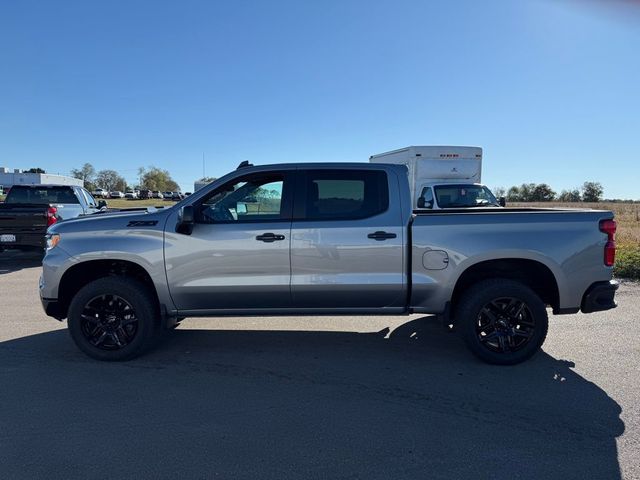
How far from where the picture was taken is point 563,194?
312 feet

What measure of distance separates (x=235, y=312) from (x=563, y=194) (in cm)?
10550

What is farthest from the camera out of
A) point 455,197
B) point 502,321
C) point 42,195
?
point 455,197

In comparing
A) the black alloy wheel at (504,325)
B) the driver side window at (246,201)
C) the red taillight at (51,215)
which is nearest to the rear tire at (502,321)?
the black alloy wheel at (504,325)

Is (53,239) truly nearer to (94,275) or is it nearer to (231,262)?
(94,275)

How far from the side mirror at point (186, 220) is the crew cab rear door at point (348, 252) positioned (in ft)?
3.20

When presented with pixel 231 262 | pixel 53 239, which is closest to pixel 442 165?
pixel 231 262

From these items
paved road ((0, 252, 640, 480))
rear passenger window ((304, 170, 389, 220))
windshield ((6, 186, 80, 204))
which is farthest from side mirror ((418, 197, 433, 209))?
windshield ((6, 186, 80, 204))

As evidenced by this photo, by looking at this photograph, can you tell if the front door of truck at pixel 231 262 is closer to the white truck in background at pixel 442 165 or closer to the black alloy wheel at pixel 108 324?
the black alloy wheel at pixel 108 324

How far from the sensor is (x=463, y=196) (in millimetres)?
11734

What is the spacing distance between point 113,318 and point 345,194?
2.68 meters

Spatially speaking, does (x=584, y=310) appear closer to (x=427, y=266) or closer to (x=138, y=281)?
(x=427, y=266)

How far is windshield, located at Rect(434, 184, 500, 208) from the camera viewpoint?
11.5m

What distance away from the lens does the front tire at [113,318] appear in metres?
4.39

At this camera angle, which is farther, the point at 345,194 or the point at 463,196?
the point at 463,196
